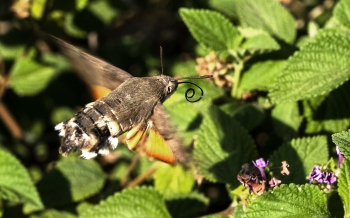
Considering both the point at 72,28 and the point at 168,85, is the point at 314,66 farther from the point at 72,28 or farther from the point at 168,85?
the point at 72,28

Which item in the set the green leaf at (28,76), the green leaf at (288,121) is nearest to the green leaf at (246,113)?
the green leaf at (288,121)

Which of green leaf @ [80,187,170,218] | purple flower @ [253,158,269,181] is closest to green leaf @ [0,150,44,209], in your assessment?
green leaf @ [80,187,170,218]

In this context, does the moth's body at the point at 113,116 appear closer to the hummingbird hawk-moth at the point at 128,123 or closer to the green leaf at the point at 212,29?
the hummingbird hawk-moth at the point at 128,123

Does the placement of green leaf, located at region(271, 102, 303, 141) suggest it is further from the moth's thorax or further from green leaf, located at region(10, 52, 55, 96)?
green leaf, located at region(10, 52, 55, 96)

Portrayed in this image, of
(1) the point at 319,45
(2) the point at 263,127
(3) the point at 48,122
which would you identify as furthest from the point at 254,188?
(3) the point at 48,122

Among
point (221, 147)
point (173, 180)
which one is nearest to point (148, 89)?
point (221, 147)

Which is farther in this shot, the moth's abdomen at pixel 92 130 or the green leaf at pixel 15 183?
the green leaf at pixel 15 183
